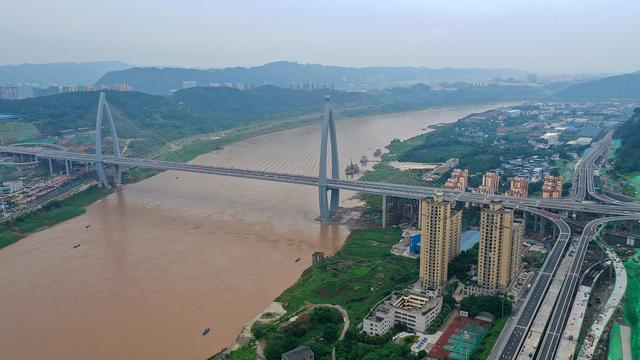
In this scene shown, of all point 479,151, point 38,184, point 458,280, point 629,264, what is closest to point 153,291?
point 458,280

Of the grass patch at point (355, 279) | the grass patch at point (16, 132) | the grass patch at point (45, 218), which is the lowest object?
the grass patch at point (355, 279)

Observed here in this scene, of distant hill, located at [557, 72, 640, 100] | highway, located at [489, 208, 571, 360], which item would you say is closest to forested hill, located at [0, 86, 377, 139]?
distant hill, located at [557, 72, 640, 100]

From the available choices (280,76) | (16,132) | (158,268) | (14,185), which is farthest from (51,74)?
(158,268)

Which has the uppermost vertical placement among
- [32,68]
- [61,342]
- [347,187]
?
[32,68]

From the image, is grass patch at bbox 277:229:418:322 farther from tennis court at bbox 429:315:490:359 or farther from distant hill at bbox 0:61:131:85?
distant hill at bbox 0:61:131:85

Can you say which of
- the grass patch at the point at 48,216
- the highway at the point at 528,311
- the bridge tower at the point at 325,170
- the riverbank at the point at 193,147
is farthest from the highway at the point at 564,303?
the grass patch at the point at 48,216

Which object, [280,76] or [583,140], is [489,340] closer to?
[583,140]

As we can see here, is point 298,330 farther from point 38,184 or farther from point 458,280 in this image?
point 38,184

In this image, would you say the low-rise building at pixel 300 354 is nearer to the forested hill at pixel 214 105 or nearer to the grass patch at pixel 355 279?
the grass patch at pixel 355 279
